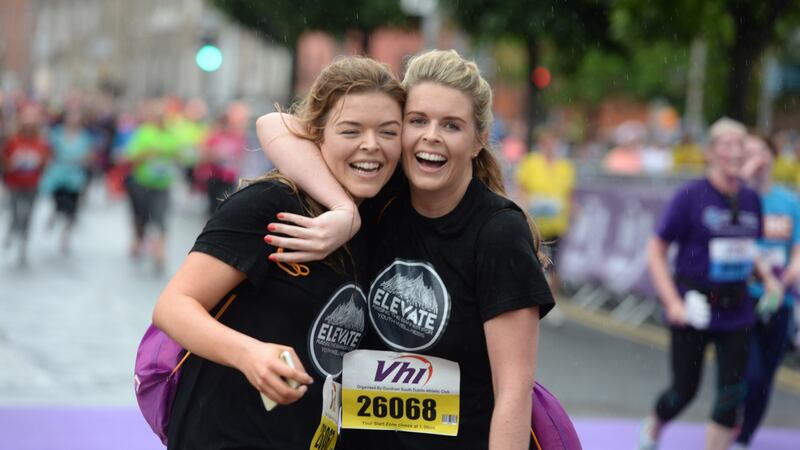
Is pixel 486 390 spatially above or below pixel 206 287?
below

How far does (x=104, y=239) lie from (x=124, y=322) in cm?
883

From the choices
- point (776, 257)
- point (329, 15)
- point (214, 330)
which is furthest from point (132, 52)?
point (214, 330)

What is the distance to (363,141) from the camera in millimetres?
3293

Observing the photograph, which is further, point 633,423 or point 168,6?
point 168,6

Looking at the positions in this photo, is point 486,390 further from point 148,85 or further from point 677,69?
point 148,85

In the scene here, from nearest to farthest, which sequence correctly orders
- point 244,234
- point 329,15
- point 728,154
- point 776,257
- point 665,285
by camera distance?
point 244,234, point 728,154, point 665,285, point 776,257, point 329,15

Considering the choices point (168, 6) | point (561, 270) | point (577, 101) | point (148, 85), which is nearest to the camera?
point (561, 270)

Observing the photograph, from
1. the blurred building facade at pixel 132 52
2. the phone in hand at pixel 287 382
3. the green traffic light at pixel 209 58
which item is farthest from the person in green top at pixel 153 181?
the phone in hand at pixel 287 382

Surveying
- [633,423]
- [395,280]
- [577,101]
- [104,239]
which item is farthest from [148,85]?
[395,280]

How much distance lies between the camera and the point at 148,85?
68312mm

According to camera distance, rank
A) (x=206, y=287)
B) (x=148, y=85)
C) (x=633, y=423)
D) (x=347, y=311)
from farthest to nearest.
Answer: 1. (x=148, y=85)
2. (x=633, y=423)
3. (x=347, y=311)
4. (x=206, y=287)

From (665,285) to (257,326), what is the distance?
12.7ft

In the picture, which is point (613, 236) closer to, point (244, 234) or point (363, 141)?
point (363, 141)

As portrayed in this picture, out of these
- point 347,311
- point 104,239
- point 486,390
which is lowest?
point 104,239
